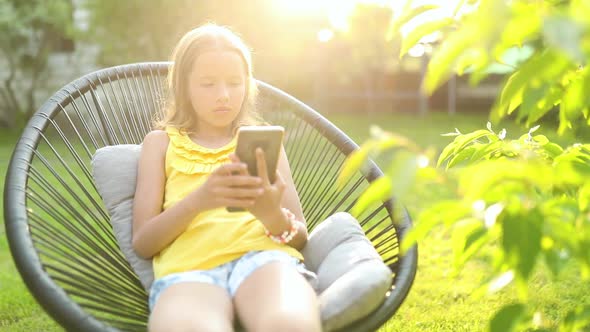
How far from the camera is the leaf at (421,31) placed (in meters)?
1.40

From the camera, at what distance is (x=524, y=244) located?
103 cm

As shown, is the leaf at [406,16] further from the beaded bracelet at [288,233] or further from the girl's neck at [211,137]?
the girl's neck at [211,137]

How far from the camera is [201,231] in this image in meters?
1.88

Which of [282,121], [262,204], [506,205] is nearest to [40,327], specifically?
[282,121]

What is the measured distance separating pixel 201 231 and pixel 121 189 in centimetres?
37

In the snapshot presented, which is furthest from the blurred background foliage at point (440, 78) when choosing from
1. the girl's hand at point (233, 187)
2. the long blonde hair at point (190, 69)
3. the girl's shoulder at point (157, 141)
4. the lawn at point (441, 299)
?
the girl's shoulder at point (157, 141)

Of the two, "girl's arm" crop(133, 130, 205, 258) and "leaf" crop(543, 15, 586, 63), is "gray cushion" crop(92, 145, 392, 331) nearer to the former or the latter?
"girl's arm" crop(133, 130, 205, 258)

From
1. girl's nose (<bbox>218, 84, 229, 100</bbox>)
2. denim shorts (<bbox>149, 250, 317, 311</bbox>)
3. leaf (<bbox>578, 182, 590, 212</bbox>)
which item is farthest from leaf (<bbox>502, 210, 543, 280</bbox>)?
girl's nose (<bbox>218, 84, 229, 100</bbox>)

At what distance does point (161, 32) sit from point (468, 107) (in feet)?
19.2

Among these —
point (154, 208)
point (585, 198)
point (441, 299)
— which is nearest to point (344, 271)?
point (154, 208)

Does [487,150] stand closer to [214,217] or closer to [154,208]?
[214,217]

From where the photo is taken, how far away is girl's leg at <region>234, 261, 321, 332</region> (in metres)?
1.49

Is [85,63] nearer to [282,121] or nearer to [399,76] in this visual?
[399,76]

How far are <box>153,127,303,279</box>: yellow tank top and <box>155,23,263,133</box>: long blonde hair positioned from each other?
12 centimetres
